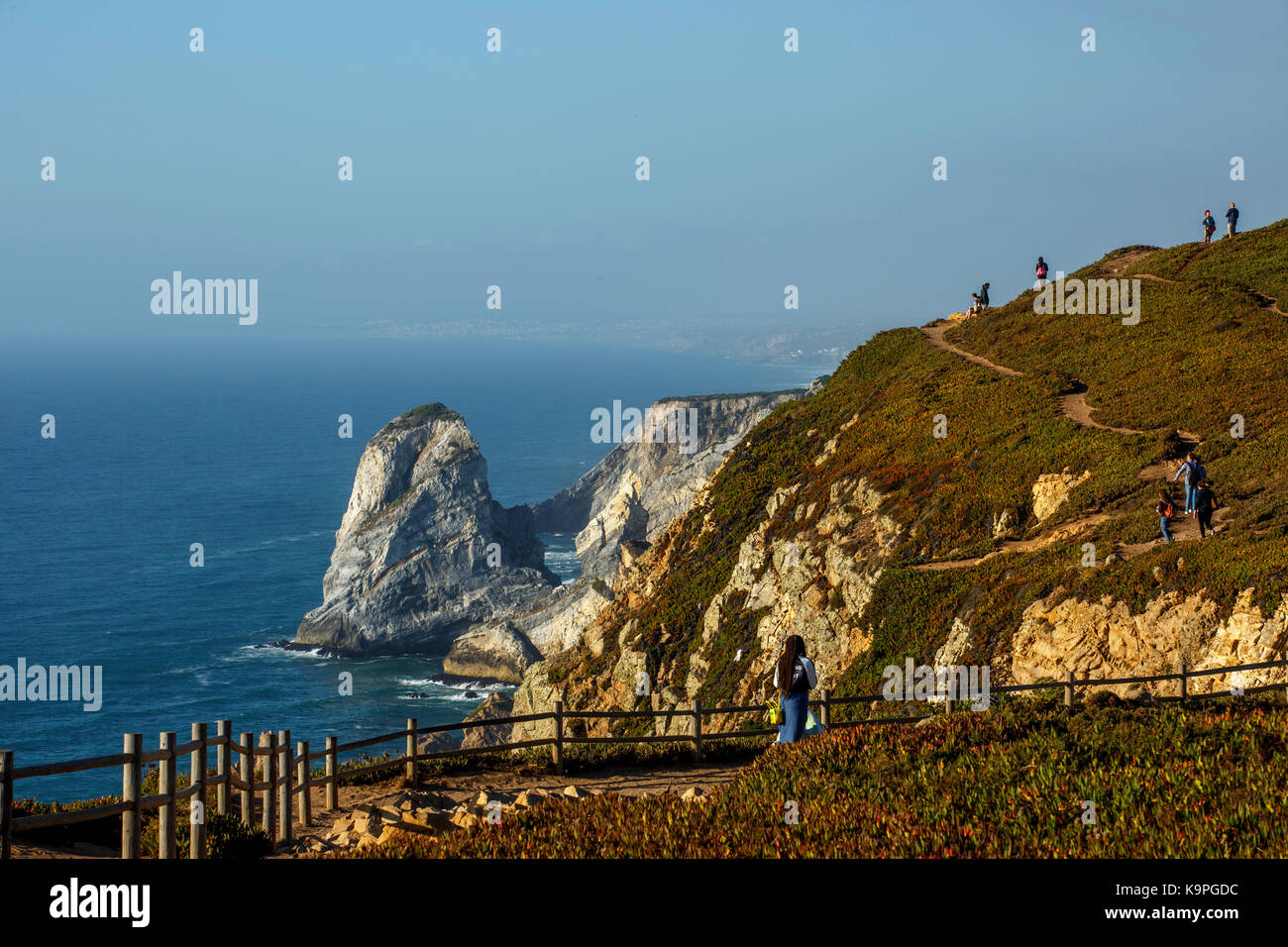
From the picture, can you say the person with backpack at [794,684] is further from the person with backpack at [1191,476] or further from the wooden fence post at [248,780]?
the person with backpack at [1191,476]

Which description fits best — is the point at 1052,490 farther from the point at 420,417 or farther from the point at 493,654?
the point at 420,417

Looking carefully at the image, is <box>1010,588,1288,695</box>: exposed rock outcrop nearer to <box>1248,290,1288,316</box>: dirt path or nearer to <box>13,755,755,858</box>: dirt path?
<box>13,755,755,858</box>: dirt path

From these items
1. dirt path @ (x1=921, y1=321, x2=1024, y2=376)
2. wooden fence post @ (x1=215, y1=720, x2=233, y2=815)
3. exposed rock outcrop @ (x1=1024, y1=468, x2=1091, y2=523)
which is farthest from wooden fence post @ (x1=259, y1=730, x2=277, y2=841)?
dirt path @ (x1=921, y1=321, x2=1024, y2=376)

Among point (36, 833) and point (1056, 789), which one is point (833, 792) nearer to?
point (1056, 789)

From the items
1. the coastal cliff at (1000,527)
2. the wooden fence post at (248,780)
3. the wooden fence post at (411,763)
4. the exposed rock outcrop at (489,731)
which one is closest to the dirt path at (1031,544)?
the coastal cliff at (1000,527)

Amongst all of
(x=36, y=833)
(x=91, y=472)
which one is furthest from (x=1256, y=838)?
(x=91, y=472)

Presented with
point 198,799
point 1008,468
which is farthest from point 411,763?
point 1008,468
